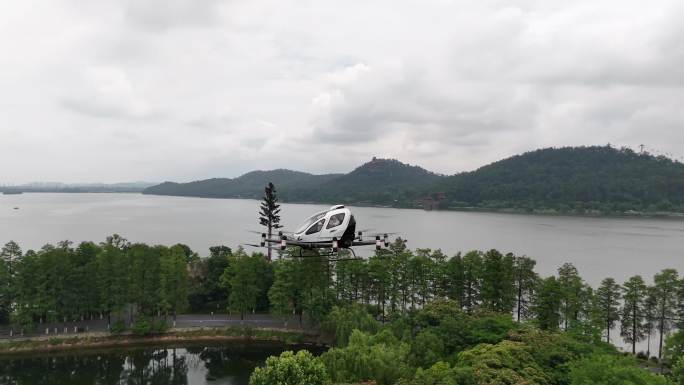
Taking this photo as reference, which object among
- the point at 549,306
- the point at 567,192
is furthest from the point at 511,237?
the point at 567,192

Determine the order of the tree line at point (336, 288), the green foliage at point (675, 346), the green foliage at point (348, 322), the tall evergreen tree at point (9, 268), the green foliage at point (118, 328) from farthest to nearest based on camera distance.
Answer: the green foliage at point (118, 328), the tall evergreen tree at point (9, 268), the tree line at point (336, 288), the green foliage at point (348, 322), the green foliage at point (675, 346)

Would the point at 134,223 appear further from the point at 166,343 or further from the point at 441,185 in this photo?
the point at 441,185

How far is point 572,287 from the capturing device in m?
29.3

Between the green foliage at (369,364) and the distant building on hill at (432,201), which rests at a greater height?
the distant building on hill at (432,201)

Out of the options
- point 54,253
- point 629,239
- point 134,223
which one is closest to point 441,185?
point 629,239

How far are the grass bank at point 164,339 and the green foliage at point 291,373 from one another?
1682cm

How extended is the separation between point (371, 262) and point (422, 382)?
19.0 meters

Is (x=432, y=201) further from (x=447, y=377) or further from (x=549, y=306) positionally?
(x=447, y=377)

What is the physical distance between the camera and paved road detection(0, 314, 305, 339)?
3197 centimetres

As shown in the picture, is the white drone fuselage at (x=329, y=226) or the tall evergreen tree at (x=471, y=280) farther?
the tall evergreen tree at (x=471, y=280)

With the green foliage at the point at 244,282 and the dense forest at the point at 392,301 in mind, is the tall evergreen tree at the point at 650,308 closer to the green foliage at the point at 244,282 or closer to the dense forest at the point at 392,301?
the dense forest at the point at 392,301

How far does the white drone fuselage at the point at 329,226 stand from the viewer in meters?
17.5

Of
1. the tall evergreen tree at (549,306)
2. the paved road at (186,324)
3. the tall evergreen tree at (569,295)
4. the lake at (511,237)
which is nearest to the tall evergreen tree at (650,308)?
the tall evergreen tree at (569,295)

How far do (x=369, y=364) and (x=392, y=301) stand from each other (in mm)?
14876
